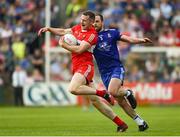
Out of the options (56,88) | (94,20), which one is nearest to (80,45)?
(94,20)

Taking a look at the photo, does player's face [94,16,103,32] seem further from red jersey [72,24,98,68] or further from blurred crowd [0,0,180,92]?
blurred crowd [0,0,180,92]

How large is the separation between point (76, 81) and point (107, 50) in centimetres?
119

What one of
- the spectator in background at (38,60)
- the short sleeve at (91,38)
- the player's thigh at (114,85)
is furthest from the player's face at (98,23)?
the spectator in background at (38,60)

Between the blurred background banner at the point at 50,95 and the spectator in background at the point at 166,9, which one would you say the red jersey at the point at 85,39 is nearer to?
the blurred background banner at the point at 50,95

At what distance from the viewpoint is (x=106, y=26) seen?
34.3 meters

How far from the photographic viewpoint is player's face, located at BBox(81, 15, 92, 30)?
55.6 feet

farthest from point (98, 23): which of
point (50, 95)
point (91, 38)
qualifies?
point (50, 95)

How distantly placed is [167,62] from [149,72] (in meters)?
0.96

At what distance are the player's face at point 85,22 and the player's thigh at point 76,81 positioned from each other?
1054 mm

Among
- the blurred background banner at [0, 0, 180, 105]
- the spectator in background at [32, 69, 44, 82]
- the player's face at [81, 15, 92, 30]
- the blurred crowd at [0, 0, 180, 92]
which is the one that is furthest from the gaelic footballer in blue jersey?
the spectator in background at [32, 69, 44, 82]

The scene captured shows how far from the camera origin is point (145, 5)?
36.7 meters

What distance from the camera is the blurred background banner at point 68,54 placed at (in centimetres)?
3412

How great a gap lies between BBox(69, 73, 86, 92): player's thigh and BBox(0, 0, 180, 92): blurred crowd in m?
17.0

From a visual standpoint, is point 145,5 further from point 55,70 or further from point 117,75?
point 117,75
